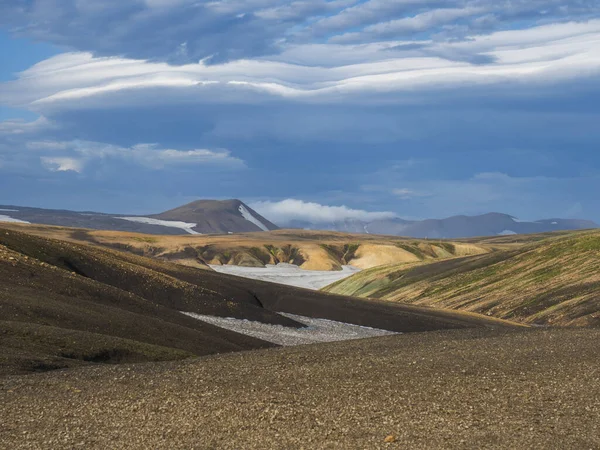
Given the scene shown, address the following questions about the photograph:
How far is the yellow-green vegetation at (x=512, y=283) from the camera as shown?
4016 inches

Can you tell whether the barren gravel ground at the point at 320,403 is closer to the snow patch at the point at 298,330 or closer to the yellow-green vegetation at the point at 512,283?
the snow patch at the point at 298,330

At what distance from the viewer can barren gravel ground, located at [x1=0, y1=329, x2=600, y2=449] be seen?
22.1 m

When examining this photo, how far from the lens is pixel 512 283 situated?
416ft

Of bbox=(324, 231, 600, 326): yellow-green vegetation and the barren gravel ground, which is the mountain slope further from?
bbox=(324, 231, 600, 326): yellow-green vegetation

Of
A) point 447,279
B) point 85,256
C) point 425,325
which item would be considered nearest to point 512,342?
point 425,325

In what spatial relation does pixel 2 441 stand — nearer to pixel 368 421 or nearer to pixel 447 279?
pixel 368 421

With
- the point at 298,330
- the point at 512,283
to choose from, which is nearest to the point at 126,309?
the point at 298,330

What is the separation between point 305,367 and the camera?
34406 millimetres

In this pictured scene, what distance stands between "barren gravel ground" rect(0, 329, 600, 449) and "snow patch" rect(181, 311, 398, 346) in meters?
26.0

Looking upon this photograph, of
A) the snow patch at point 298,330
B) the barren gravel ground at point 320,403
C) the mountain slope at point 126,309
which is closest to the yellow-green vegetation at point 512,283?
the mountain slope at point 126,309

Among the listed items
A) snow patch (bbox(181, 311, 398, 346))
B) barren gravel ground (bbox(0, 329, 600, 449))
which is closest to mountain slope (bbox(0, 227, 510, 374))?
snow patch (bbox(181, 311, 398, 346))

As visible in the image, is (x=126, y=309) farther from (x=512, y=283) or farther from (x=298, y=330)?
(x=512, y=283)

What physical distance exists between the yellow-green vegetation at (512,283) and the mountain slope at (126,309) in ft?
43.7

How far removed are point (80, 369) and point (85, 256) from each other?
41.5 metres
